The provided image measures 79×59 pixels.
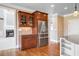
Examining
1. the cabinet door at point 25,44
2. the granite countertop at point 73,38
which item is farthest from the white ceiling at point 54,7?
the cabinet door at point 25,44

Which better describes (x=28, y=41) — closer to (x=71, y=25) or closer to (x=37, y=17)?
(x=37, y=17)

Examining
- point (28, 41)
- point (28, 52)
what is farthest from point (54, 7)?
point (28, 52)

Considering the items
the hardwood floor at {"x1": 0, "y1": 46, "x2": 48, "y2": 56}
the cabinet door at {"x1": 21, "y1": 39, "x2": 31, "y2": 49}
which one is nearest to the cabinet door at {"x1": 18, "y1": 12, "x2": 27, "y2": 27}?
the cabinet door at {"x1": 21, "y1": 39, "x2": 31, "y2": 49}

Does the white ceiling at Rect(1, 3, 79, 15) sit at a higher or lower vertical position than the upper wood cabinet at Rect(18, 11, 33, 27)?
higher

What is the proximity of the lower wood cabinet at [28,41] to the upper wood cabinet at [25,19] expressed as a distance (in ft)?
0.75

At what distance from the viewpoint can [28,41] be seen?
212 centimetres

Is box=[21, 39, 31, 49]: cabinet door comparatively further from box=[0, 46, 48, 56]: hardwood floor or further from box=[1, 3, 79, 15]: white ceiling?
box=[1, 3, 79, 15]: white ceiling

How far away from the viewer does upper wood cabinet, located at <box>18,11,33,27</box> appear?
6.68ft

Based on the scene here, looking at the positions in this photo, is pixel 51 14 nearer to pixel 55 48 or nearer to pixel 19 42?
pixel 55 48

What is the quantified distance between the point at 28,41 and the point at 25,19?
43cm

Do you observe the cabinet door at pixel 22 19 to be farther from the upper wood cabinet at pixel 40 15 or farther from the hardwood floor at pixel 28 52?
the hardwood floor at pixel 28 52

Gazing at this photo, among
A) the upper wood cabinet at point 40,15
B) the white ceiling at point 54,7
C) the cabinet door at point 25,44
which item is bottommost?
the cabinet door at point 25,44

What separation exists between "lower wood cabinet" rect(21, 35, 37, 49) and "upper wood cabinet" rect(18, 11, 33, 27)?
23 cm

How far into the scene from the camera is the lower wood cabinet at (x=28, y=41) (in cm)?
206
